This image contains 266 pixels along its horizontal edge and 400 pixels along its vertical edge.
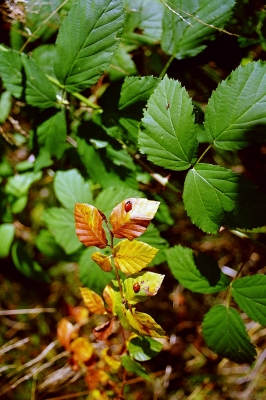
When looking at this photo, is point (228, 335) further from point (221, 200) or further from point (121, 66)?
point (121, 66)

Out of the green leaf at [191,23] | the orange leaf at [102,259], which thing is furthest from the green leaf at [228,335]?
the green leaf at [191,23]

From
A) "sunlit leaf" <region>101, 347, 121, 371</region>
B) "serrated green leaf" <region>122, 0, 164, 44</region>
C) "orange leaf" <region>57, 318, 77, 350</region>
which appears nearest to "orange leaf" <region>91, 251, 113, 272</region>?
"sunlit leaf" <region>101, 347, 121, 371</region>

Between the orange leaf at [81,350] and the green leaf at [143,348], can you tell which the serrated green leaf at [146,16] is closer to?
the green leaf at [143,348]

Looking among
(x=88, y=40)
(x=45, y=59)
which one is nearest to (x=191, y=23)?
(x=88, y=40)

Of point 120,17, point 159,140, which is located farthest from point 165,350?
point 120,17

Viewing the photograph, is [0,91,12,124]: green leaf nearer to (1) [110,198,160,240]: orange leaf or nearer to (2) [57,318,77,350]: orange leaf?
(1) [110,198,160,240]: orange leaf

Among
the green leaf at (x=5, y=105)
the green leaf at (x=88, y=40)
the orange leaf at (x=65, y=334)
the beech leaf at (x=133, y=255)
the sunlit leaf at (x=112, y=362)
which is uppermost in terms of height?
the green leaf at (x=88, y=40)
